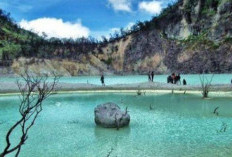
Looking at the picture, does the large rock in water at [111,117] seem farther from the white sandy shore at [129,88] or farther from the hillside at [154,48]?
the hillside at [154,48]

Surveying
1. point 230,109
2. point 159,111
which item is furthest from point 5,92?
point 230,109

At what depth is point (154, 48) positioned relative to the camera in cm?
12212

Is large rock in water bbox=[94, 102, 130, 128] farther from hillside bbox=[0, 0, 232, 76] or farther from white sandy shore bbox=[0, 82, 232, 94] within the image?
hillside bbox=[0, 0, 232, 76]

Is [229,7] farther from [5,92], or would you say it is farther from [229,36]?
[5,92]

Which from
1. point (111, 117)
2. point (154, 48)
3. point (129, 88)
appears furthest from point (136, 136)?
point (154, 48)

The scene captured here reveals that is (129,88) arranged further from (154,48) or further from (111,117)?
(154,48)

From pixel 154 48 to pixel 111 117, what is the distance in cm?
10487

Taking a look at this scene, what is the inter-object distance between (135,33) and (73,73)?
25305mm

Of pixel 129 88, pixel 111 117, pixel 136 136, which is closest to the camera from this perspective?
pixel 136 136

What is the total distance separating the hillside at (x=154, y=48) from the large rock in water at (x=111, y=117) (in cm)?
9124

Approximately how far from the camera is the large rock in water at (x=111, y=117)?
60.5 feet

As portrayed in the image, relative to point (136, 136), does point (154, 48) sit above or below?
above

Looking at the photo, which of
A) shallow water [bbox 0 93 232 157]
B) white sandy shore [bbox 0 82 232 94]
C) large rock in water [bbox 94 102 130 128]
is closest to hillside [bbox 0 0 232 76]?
white sandy shore [bbox 0 82 232 94]

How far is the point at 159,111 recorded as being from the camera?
26.1m
